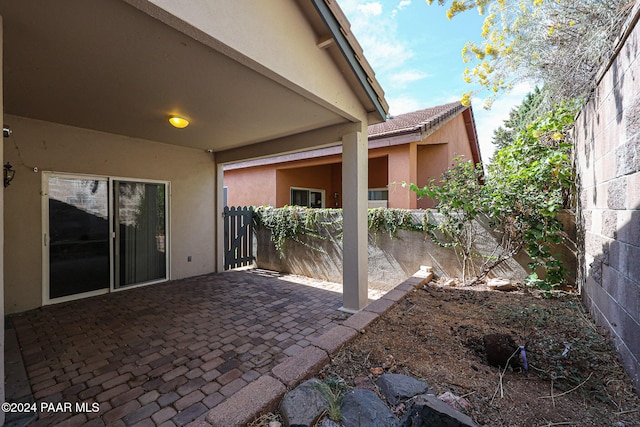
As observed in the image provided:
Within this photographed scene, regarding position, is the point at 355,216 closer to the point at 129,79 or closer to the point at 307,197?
the point at 129,79

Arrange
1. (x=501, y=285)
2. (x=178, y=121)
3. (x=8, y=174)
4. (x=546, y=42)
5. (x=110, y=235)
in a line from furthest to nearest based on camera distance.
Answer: (x=110, y=235), (x=501, y=285), (x=178, y=121), (x=8, y=174), (x=546, y=42)

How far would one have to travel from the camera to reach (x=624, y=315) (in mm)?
2203

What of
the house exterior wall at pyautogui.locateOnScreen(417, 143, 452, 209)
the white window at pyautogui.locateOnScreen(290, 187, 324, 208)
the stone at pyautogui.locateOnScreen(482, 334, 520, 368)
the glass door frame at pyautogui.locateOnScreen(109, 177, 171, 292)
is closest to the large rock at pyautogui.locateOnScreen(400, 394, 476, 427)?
the stone at pyautogui.locateOnScreen(482, 334, 520, 368)

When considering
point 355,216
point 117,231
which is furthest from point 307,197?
point 355,216

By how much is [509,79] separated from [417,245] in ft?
10.4

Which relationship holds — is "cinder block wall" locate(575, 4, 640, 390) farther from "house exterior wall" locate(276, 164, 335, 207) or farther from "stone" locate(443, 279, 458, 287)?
"house exterior wall" locate(276, 164, 335, 207)

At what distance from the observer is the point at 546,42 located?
3666 millimetres

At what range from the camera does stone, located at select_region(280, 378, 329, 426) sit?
1.68 metres

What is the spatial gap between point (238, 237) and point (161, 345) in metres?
4.32

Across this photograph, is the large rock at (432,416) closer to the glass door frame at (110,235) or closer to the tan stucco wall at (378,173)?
the glass door frame at (110,235)

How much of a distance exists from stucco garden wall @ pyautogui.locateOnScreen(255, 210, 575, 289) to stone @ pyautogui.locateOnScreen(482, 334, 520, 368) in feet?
8.87

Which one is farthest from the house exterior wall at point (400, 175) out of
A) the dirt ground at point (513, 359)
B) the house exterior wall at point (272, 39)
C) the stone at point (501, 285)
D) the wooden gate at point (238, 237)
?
the wooden gate at point (238, 237)

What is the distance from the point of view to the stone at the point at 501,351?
2.28 meters

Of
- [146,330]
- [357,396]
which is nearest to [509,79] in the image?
[357,396]
